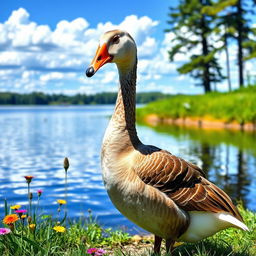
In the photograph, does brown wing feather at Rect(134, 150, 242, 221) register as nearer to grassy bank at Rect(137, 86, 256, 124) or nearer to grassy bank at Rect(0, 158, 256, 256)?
grassy bank at Rect(0, 158, 256, 256)

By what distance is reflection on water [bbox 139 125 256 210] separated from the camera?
11.6 meters

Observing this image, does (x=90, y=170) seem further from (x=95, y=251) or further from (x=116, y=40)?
(x=95, y=251)

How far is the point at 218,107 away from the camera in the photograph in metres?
32.3

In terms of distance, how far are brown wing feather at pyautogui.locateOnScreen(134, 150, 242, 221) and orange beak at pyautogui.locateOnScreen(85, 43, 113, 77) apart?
1073mm

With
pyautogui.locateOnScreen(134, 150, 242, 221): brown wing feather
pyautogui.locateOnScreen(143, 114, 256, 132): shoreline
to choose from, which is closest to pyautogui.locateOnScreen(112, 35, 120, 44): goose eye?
pyautogui.locateOnScreen(134, 150, 242, 221): brown wing feather

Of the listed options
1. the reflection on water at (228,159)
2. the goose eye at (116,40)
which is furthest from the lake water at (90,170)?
the goose eye at (116,40)

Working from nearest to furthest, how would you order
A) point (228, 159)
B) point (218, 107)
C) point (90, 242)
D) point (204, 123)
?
1. point (90, 242)
2. point (228, 159)
3. point (218, 107)
4. point (204, 123)

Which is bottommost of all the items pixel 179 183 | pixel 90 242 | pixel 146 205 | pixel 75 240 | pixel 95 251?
pixel 90 242

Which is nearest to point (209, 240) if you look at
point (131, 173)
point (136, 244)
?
point (136, 244)

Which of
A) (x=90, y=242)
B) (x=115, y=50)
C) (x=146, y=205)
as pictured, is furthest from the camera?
(x=90, y=242)

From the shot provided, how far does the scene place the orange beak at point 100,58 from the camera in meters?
4.21

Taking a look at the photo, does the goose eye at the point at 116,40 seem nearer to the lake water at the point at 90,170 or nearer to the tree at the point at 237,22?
the lake water at the point at 90,170

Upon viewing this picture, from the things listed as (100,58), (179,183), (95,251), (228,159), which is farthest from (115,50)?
(228,159)

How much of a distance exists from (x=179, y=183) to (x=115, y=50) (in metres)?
1.58
